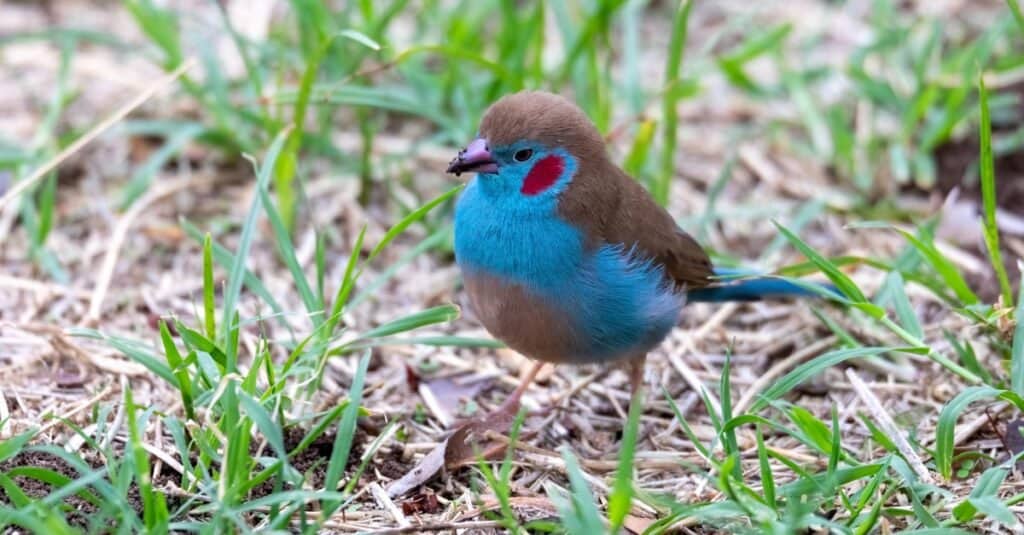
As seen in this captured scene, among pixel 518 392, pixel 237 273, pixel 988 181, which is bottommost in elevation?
pixel 518 392

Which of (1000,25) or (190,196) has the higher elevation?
(1000,25)

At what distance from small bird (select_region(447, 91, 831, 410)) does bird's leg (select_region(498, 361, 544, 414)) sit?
0.85ft

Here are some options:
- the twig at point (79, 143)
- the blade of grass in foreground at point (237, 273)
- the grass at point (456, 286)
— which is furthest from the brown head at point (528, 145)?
the twig at point (79, 143)

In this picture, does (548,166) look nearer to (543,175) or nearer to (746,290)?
(543,175)

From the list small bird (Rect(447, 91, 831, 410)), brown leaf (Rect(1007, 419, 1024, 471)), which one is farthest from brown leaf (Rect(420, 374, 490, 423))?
brown leaf (Rect(1007, 419, 1024, 471))

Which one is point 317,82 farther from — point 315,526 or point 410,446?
point 315,526

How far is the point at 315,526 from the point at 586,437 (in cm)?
127

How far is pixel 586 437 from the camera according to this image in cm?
384

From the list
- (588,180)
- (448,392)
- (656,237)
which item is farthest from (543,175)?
(448,392)

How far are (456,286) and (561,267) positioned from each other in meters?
1.08

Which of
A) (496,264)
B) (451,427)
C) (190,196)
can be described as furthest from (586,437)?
(190,196)

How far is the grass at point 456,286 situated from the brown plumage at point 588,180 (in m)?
0.29

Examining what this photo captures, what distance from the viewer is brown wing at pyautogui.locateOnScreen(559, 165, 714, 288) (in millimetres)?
3594

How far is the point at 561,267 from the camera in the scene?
349cm
